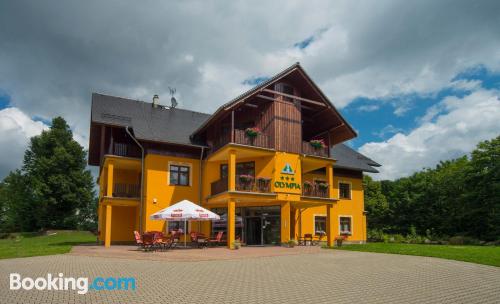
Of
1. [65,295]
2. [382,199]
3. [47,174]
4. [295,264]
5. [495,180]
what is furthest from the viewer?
[382,199]

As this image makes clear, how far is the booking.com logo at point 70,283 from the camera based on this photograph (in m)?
9.16

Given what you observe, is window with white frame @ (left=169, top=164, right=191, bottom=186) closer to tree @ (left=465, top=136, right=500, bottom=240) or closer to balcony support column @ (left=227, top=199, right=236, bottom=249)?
balcony support column @ (left=227, top=199, right=236, bottom=249)

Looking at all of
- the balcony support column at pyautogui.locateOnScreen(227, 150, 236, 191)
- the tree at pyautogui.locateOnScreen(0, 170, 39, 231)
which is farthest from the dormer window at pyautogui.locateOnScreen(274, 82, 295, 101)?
the tree at pyautogui.locateOnScreen(0, 170, 39, 231)

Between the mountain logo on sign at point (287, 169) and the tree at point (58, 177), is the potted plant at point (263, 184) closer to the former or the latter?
the mountain logo on sign at point (287, 169)

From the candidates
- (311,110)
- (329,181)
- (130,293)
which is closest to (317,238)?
(329,181)

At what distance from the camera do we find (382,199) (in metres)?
47.2

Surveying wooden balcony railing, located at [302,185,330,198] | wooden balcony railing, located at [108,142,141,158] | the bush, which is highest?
wooden balcony railing, located at [108,142,141,158]

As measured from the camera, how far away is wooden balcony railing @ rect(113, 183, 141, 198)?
77.3 feet

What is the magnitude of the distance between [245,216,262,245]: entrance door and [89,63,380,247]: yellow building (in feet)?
0.18

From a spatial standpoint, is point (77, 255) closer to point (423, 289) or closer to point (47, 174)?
point (423, 289)

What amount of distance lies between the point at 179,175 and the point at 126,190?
10.0 ft

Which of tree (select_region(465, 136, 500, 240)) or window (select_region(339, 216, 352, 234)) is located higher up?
tree (select_region(465, 136, 500, 240))

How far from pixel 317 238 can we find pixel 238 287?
17984 mm

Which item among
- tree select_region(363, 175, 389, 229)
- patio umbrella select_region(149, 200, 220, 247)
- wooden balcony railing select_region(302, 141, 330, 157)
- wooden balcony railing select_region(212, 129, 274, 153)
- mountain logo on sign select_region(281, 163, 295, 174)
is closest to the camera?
patio umbrella select_region(149, 200, 220, 247)
